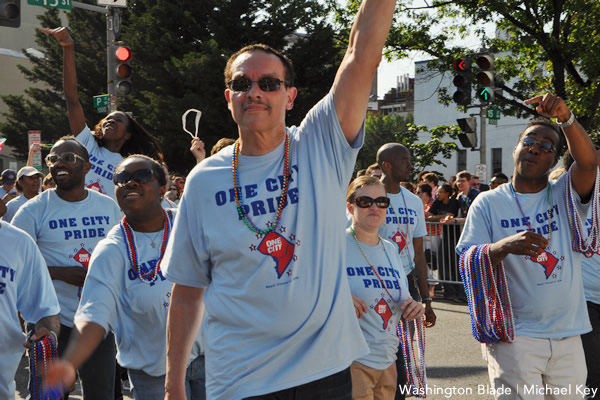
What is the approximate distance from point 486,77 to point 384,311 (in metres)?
9.73

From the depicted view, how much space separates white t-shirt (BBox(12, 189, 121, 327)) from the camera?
5258 millimetres

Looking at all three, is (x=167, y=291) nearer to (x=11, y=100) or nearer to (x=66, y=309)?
(x=66, y=309)

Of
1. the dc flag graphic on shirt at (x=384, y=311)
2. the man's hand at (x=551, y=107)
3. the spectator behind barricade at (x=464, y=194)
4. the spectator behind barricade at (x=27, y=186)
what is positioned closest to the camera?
the man's hand at (x=551, y=107)

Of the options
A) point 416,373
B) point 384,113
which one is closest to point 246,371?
point 416,373

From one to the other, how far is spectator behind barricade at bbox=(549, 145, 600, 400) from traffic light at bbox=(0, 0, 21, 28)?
757 centimetres

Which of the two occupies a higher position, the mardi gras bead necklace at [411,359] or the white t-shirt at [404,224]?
the white t-shirt at [404,224]

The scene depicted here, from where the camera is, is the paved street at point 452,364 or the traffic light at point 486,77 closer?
the paved street at point 452,364

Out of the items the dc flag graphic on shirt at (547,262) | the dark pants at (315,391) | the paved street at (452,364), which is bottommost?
the paved street at (452,364)

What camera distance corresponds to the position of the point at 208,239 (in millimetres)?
2773

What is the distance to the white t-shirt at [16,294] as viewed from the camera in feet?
11.5

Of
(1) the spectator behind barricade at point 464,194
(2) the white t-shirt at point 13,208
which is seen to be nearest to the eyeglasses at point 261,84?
(2) the white t-shirt at point 13,208

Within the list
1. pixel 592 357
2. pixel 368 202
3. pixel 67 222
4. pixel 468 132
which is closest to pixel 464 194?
pixel 468 132

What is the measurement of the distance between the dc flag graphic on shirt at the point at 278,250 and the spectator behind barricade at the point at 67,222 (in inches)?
112

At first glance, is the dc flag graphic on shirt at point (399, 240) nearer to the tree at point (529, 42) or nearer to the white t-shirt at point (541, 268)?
the white t-shirt at point (541, 268)
